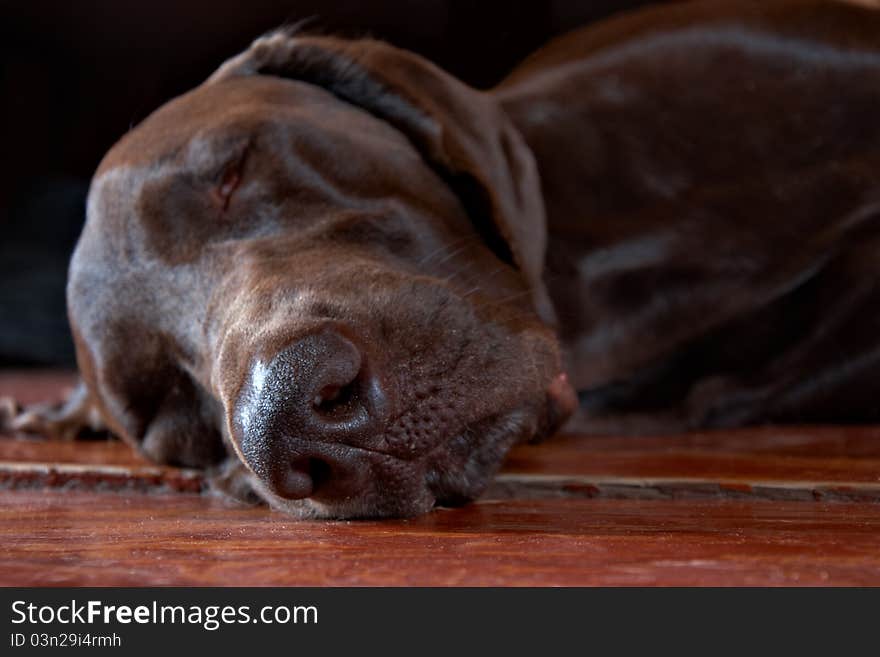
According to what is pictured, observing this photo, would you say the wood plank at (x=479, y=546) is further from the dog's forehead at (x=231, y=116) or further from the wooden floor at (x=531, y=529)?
the dog's forehead at (x=231, y=116)

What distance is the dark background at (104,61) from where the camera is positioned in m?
3.72

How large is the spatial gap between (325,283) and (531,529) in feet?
1.40

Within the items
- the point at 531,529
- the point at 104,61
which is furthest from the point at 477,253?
the point at 104,61

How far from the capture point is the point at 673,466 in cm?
179

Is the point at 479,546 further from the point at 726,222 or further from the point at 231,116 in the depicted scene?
the point at 726,222

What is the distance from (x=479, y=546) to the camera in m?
1.17

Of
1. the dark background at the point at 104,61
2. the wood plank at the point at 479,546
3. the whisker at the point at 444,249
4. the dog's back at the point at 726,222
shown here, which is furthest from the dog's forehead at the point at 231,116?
the dark background at the point at 104,61

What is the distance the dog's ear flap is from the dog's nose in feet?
2.26

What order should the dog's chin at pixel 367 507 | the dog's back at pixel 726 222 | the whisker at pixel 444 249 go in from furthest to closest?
the dog's back at pixel 726 222, the whisker at pixel 444 249, the dog's chin at pixel 367 507

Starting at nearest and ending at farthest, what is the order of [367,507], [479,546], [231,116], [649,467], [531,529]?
[479,546], [531,529], [367,507], [649,467], [231,116]

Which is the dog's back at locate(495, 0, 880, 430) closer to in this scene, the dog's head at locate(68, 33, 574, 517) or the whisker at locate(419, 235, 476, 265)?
the dog's head at locate(68, 33, 574, 517)

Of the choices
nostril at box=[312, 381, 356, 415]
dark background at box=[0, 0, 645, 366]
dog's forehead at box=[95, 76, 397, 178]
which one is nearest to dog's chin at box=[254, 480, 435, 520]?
nostril at box=[312, 381, 356, 415]
